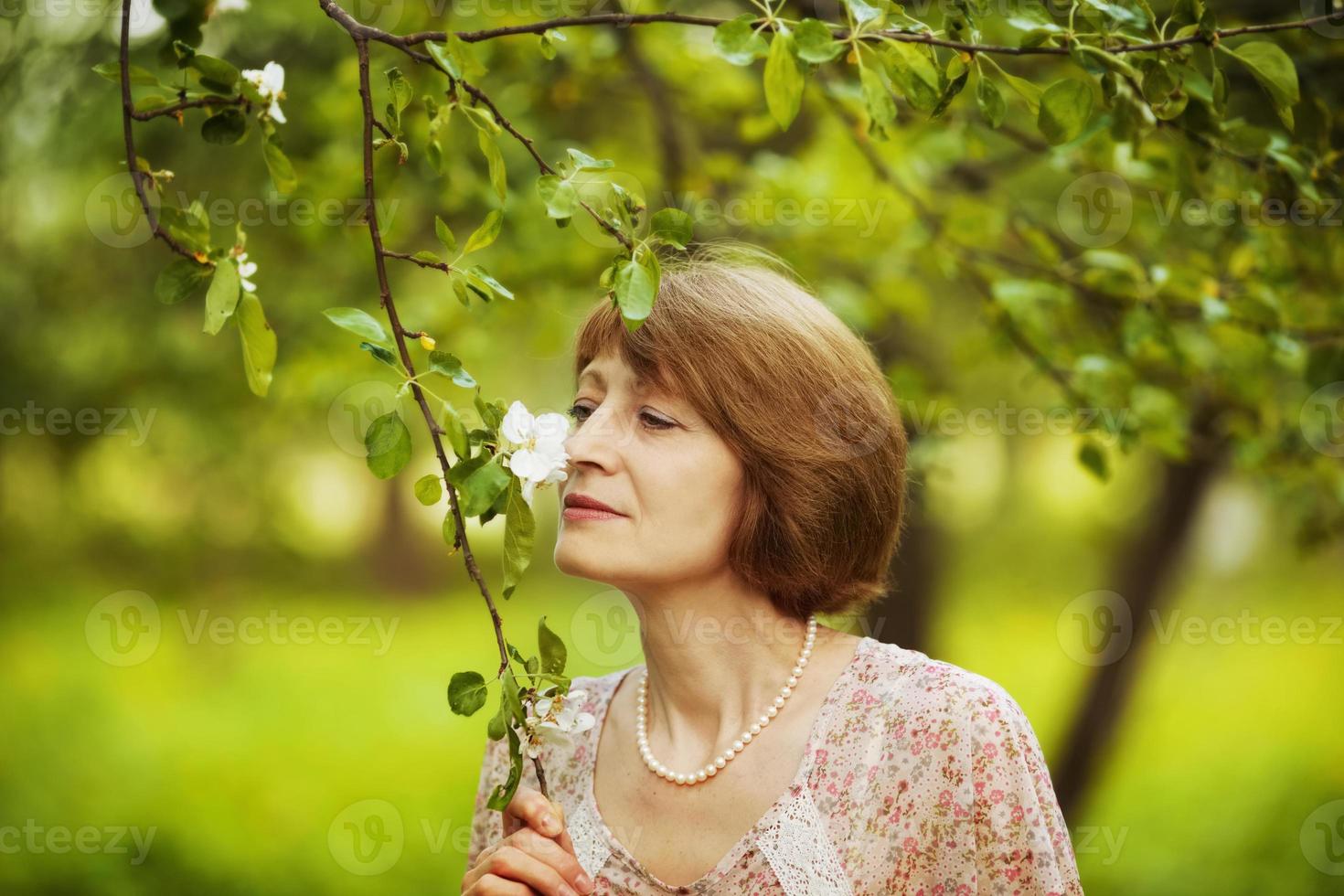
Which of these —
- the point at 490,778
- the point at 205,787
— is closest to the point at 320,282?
the point at 490,778

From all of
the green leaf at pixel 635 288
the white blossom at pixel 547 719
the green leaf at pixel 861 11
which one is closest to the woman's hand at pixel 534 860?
the white blossom at pixel 547 719

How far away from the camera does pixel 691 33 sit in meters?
3.48

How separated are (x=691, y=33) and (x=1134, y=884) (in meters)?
5.06

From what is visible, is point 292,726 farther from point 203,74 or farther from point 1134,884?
point 203,74

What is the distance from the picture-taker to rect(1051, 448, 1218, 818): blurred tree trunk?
4.96 m

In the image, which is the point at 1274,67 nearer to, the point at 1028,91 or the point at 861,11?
the point at 1028,91

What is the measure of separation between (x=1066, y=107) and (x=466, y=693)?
41.3 inches

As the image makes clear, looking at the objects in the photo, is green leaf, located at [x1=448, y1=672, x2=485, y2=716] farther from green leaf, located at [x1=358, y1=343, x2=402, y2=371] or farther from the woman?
green leaf, located at [x1=358, y1=343, x2=402, y2=371]

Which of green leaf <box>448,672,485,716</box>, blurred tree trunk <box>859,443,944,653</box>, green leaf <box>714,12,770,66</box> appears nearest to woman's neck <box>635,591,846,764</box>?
green leaf <box>448,672,485,716</box>

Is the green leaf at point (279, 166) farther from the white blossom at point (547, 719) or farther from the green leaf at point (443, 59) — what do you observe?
the white blossom at point (547, 719)

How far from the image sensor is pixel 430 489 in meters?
1.31

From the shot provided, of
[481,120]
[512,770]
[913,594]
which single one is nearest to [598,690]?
[512,770]

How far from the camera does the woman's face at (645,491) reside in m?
1.81

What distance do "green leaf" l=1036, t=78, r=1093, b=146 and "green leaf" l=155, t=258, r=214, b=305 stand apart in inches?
41.5
